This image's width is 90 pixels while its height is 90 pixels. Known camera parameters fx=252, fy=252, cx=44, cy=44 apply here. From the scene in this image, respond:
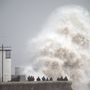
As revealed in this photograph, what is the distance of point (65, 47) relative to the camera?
62.4ft

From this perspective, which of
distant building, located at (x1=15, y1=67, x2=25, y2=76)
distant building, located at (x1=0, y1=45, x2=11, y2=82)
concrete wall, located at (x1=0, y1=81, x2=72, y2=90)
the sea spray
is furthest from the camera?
the sea spray

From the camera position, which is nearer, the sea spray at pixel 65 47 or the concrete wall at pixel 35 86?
the concrete wall at pixel 35 86

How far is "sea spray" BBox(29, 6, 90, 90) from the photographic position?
1809 centimetres

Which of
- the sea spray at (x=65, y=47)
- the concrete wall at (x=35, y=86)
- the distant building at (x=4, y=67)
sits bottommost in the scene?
the concrete wall at (x=35, y=86)

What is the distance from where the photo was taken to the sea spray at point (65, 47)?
18094 millimetres

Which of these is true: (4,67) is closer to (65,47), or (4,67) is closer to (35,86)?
(35,86)

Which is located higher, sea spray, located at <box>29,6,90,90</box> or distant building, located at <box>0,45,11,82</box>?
sea spray, located at <box>29,6,90,90</box>

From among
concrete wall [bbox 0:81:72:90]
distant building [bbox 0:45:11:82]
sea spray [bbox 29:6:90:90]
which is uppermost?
sea spray [bbox 29:6:90:90]

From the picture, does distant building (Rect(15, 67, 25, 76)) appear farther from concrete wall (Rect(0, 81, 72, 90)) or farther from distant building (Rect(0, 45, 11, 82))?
concrete wall (Rect(0, 81, 72, 90))

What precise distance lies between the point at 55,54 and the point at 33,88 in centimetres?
771

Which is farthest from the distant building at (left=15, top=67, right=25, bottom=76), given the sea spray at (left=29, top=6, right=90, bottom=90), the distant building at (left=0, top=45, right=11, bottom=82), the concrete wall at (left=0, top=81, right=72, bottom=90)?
the concrete wall at (left=0, top=81, right=72, bottom=90)

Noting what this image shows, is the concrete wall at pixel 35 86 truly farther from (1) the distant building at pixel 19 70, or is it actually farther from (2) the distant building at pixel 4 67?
(1) the distant building at pixel 19 70

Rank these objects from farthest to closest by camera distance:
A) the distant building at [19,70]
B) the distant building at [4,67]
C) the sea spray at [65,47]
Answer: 1. the sea spray at [65,47]
2. the distant building at [19,70]
3. the distant building at [4,67]

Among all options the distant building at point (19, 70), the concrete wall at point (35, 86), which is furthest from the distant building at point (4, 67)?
the distant building at point (19, 70)
